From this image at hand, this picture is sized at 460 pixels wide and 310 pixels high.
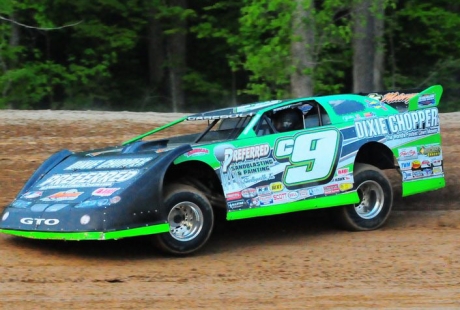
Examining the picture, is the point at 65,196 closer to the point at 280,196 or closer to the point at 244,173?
the point at 244,173

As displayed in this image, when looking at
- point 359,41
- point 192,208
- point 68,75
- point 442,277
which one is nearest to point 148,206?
point 192,208

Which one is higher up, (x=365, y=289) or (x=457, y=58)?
(x=457, y=58)

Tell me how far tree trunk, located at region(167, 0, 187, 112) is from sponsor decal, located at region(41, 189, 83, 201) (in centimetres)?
1760

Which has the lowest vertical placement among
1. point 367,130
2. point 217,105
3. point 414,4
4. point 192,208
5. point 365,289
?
point 365,289

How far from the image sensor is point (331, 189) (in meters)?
10.4

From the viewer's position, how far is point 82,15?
27250mm

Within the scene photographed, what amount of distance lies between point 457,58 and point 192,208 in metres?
20.9

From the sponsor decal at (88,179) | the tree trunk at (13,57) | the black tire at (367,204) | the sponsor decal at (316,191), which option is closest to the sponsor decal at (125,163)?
the sponsor decal at (88,179)

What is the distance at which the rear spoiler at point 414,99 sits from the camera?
11.4m

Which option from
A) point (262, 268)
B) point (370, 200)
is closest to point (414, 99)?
point (370, 200)

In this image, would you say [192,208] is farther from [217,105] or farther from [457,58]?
[457,58]

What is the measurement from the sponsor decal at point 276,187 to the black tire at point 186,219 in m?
0.85

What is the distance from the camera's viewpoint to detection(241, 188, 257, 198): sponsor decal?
31.6 ft

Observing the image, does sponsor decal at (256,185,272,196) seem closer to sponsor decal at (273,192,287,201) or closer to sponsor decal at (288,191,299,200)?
sponsor decal at (273,192,287,201)
